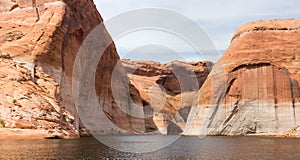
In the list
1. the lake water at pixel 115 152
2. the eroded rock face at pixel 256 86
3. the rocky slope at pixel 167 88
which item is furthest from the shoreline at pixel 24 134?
the rocky slope at pixel 167 88

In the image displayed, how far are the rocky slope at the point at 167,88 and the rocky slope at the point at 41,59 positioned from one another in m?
39.3

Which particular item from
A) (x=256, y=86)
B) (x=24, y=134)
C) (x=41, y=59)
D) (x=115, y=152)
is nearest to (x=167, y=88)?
(x=256, y=86)

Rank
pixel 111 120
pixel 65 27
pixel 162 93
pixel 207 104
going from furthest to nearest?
pixel 162 93
pixel 111 120
pixel 207 104
pixel 65 27

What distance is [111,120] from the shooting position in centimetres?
9575

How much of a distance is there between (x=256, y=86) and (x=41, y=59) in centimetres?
4223

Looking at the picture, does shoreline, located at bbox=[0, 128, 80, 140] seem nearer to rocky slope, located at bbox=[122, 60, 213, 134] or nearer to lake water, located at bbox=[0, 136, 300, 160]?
lake water, located at bbox=[0, 136, 300, 160]

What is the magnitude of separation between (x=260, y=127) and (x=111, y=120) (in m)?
37.8


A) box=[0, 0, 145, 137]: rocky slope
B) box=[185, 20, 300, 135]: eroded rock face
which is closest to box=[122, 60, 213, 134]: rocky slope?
box=[185, 20, 300, 135]: eroded rock face

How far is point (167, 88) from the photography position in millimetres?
160625

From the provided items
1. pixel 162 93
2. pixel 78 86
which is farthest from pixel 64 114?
pixel 162 93

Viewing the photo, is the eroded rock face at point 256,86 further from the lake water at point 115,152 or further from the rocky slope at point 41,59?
the lake water at point 115,152

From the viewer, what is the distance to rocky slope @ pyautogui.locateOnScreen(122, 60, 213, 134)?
12756 centimetres

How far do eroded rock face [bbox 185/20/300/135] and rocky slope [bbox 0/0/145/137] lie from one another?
25868 millimetres

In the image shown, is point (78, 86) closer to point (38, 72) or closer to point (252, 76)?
point (38, 72)
